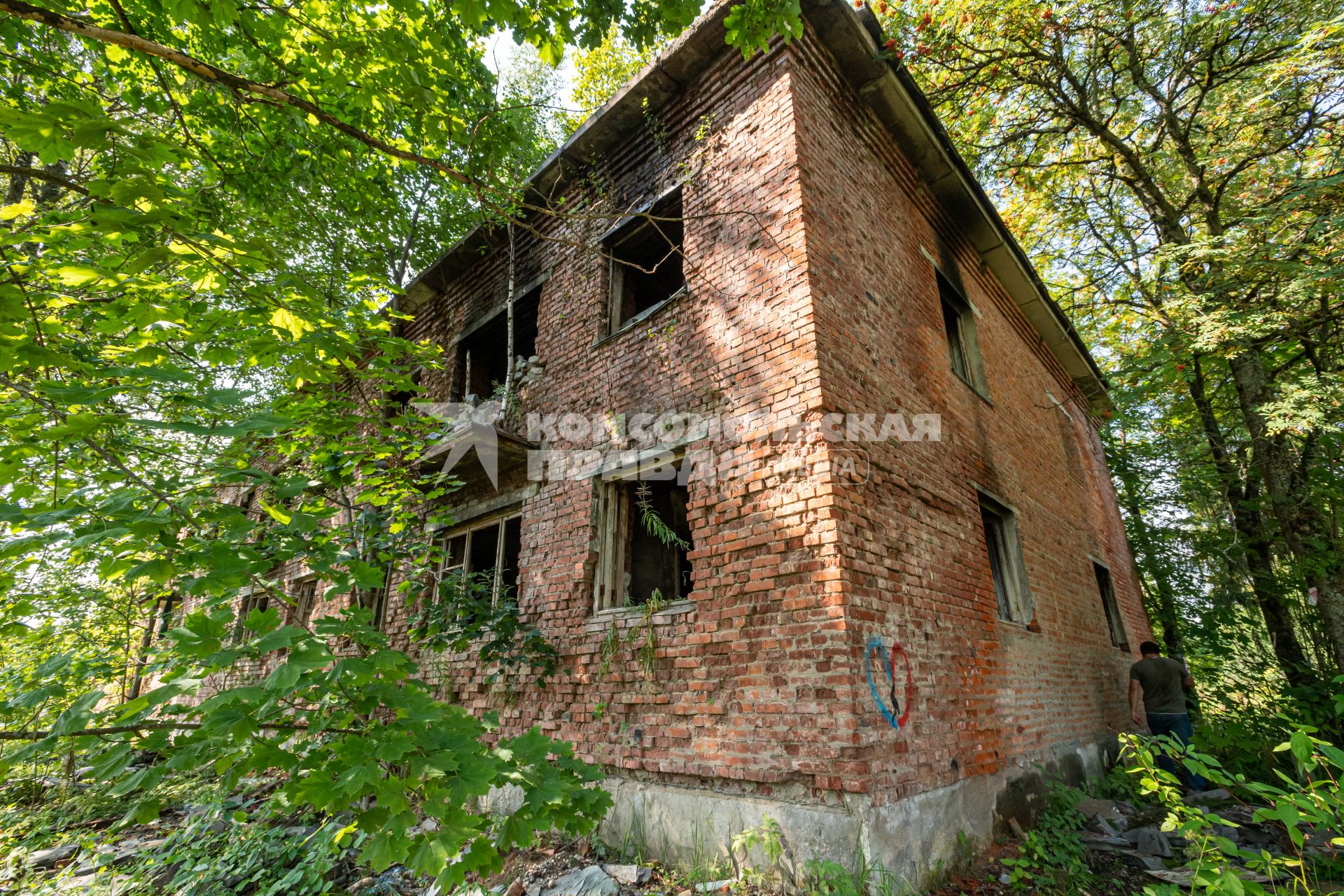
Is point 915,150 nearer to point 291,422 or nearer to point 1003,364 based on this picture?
point 1003,364

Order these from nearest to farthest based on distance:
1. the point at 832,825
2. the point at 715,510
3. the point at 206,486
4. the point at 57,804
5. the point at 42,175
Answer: the point at 42,175 → the point at 206,486 → the point at 832,825 → the point at 715,510 → the point at 57,804

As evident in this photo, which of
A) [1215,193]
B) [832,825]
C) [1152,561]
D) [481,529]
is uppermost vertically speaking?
[1215,193]

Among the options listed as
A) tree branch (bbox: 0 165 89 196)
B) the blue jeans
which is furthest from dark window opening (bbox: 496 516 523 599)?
the blue jeans

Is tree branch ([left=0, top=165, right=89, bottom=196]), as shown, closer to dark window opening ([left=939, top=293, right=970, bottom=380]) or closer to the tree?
the tree

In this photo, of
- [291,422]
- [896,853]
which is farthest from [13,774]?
[896,853]

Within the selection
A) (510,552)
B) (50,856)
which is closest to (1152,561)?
(510,552)

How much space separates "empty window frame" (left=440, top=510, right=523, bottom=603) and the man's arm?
7808 mm

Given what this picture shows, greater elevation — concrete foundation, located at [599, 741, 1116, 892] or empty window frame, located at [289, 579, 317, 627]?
empty window frame, located at [289, 579, 317, 627]

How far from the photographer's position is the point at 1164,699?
23.8 ft

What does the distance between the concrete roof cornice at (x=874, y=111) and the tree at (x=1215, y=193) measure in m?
0.53

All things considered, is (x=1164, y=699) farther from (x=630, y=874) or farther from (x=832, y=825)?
(x=630, y=874)

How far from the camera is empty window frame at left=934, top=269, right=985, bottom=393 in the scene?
24.3ft

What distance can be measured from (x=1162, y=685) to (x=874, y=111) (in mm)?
7611

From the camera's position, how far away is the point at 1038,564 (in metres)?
7.10
